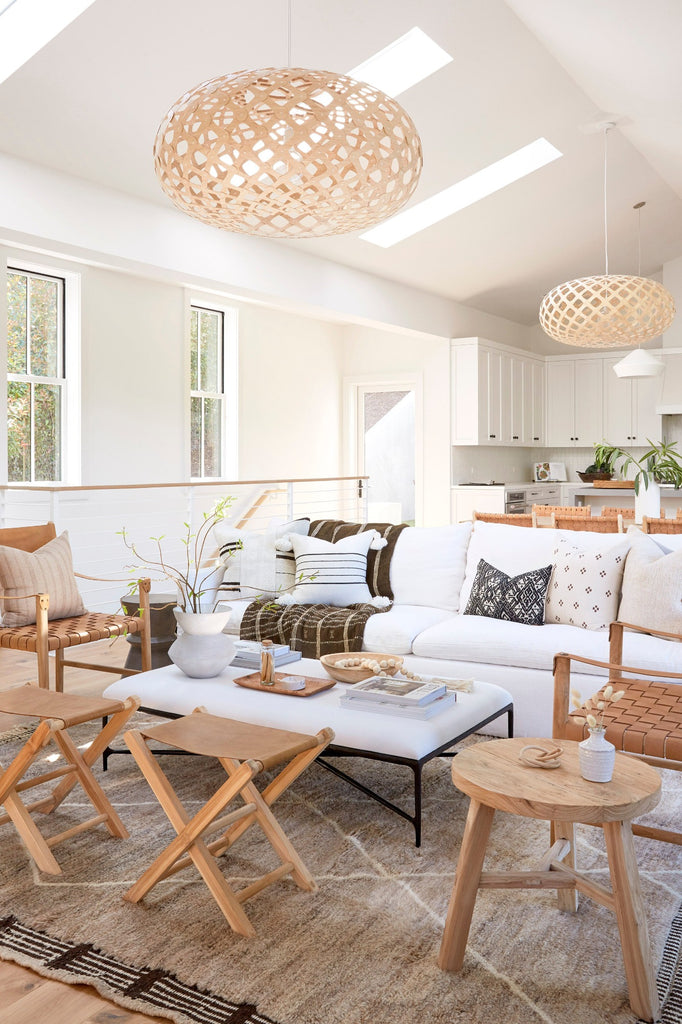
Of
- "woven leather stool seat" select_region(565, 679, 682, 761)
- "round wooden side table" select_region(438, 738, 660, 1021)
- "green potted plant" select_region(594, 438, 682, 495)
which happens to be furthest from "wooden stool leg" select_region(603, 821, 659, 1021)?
"green potted plant" select_region(594, 438, 682, 495)

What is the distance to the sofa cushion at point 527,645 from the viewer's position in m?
3.60

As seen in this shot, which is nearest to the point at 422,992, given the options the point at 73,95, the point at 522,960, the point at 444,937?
the point at 444,937

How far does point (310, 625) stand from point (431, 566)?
796mm

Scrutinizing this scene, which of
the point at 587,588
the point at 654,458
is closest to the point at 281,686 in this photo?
the point at 587,588

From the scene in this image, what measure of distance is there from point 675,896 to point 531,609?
177 cm

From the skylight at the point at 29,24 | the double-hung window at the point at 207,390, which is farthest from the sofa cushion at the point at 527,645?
the double-hung window at the point at 207,390

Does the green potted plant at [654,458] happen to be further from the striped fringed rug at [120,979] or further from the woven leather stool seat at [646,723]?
the striped fringed rug at [120,979]

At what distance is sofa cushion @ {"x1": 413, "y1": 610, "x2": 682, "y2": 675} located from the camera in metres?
3.60

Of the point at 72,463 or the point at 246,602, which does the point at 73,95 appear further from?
the point at 72,463

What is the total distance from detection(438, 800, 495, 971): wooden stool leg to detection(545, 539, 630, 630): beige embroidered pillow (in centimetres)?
212

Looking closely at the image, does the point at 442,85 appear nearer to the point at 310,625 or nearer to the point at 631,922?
the point at 310,625

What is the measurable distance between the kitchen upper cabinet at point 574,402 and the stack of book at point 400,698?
764 cm

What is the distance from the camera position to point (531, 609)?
163 inches

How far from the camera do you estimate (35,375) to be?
6664 mm
